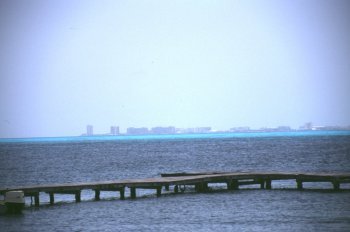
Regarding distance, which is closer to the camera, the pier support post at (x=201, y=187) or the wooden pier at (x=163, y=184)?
→ the wooden pier at (x=163, y=184)

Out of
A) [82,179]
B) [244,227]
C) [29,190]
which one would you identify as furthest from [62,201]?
[82,179]

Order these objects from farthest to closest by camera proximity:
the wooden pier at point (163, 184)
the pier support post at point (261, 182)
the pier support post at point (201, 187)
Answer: the pier support post at point (261, 182), the pier support post at point (201, 187), the wooden pier at point (163, 184)

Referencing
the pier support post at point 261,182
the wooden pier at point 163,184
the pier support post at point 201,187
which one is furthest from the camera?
the pier support post at point 261,182

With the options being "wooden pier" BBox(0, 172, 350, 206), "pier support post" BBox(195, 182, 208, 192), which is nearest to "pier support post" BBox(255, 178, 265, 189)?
"wooden pier" BBox(0, 172, 350, 206)

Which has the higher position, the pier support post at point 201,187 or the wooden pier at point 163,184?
the wooden pier at point 163,184

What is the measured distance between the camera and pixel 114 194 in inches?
1719

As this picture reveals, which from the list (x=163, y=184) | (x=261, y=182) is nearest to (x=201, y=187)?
(x=163, y=184)

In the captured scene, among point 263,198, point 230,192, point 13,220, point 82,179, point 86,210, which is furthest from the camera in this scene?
point 82,179

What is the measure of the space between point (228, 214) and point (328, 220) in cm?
509

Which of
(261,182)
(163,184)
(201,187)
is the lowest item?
(201,187)

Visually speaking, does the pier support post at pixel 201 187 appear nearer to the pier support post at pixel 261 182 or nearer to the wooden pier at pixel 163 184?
the wooden pier at pixel 163 184

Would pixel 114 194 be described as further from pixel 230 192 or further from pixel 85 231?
pixel 85 231

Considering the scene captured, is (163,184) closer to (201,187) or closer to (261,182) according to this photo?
(201,187)

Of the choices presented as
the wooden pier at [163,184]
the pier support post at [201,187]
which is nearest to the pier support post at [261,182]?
the wooden pier at [163,184]
